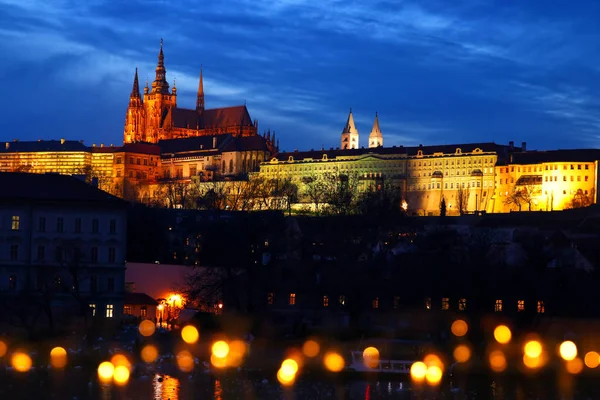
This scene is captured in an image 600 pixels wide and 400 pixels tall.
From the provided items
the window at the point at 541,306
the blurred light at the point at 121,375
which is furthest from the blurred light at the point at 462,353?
the blurred light at the point at 121,375

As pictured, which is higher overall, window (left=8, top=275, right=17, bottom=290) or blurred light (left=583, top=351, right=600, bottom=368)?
window (left=8, top=275, right=17, bottom=290)

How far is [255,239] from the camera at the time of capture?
64.9 meters

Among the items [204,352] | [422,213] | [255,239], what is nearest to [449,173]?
[422,213]

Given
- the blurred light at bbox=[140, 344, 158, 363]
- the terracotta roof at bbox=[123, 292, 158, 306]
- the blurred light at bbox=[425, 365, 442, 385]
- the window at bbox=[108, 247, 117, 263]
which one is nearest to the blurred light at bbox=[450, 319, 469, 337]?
the blurred light at bbox=[425, 365, 442, 385]

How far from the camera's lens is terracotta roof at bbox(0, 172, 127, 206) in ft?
194

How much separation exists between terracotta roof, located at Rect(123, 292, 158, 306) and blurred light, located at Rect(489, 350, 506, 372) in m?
17.3

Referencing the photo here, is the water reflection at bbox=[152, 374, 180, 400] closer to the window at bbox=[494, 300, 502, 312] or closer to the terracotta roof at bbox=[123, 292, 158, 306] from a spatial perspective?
the window at bbox=[494, 300, 502, 312]

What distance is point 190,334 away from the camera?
51375 mm

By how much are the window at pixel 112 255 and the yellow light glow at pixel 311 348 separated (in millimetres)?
12123

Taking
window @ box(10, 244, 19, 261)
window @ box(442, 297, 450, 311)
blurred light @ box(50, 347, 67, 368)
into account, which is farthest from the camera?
window @ box(10, 244, 19, 261)

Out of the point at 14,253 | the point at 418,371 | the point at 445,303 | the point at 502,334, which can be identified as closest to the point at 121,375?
the point at 418,371

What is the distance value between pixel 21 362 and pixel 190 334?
834 cm

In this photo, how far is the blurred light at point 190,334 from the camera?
50.2 m

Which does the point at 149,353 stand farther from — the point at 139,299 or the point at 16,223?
the point at 139,299
